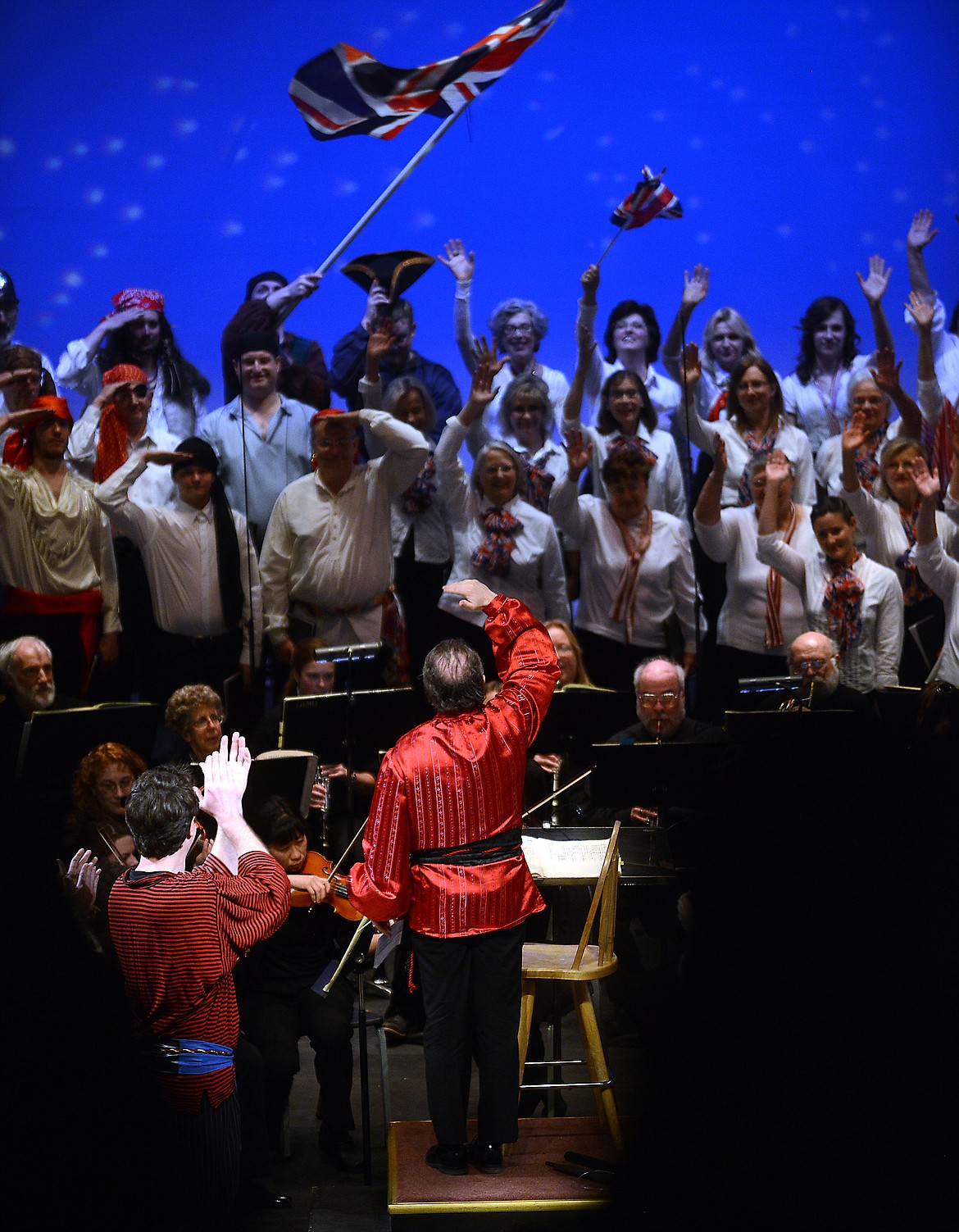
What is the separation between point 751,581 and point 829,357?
1326 millimetres

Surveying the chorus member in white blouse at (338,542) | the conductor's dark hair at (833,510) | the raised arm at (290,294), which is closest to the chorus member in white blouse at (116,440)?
the chorus member in white blouse at (338,542)

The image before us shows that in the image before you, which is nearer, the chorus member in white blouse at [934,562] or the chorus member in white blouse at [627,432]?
the chorus member in white blouse at [934,562]

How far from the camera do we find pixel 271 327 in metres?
6.37

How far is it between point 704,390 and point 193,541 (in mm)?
2593

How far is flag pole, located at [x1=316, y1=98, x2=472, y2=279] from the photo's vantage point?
6.42 meters

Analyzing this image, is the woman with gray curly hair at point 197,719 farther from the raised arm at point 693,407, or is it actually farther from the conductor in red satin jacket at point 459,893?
the raised arm at point 693,407

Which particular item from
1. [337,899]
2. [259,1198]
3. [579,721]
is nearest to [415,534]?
[579,721]

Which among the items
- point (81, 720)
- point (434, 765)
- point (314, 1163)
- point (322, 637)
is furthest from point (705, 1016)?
point (322, 637)

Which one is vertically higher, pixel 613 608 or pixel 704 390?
pixel 704 390

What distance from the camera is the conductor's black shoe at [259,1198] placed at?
3385 mm

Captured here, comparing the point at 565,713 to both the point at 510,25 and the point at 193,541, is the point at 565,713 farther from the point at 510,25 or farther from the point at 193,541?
the point at 510,25

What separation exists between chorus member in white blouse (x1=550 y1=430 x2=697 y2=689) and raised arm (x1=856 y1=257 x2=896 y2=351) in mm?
1462

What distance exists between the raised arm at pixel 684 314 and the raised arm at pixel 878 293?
0.81 m

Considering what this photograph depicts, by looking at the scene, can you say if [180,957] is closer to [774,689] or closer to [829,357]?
[774,689]
